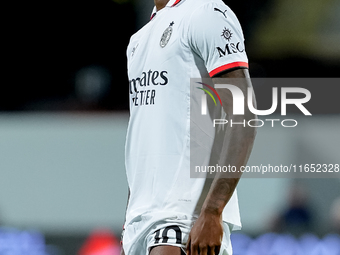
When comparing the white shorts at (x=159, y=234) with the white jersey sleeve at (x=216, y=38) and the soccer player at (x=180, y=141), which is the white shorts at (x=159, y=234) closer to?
the soccer player at (x=180, y=141)

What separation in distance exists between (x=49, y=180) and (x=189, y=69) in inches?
139

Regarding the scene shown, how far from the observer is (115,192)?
16.9ft

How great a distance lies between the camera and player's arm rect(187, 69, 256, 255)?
1822 mm

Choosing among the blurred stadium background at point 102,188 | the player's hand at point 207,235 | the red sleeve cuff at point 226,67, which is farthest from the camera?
the blurred stadium background at point 102,188

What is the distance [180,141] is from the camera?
2037 millimetres

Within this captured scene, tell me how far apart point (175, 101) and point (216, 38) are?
11.1 inches

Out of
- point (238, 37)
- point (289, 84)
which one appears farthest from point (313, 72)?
point (238, 37)

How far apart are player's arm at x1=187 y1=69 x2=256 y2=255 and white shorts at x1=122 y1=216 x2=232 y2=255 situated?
7 centimetres

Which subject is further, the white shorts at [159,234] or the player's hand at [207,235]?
the white shorts at [159,234]

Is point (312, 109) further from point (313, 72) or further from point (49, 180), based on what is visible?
point (49, 180)

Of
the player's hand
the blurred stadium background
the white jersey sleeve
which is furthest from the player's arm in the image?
the blurred stadium background

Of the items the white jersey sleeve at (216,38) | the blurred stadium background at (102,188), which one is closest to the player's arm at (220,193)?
the white jersey sleeve at (216,38)

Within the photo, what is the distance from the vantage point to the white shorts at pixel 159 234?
1938 millimetres

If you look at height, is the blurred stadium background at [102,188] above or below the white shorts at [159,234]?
below
